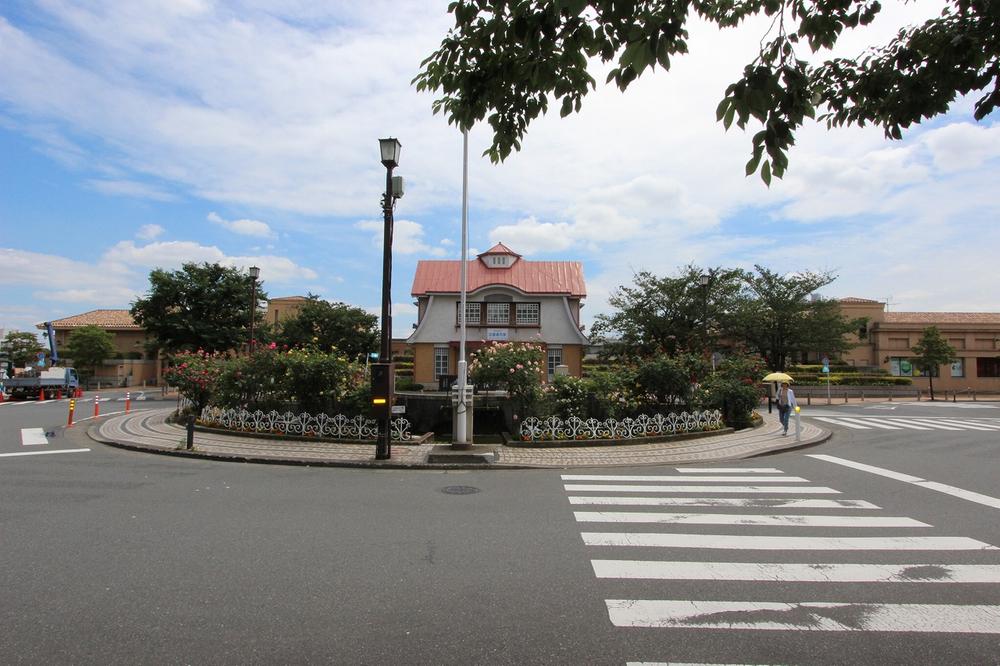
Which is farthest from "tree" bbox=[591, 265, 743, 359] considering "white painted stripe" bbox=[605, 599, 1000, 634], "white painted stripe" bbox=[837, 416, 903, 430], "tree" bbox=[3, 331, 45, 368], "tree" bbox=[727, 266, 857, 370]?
"tree" bbox=[3, 331, 45, 368]

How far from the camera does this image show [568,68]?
13.0ft

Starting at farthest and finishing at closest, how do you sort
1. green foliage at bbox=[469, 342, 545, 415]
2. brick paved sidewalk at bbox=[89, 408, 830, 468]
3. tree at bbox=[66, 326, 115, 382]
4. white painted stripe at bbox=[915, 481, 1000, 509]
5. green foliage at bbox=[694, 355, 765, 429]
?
tree at bbox=[66, 326, 115, 382], green foliage at bbox=[694, 355, 765, 429], green foliage at bbox=[469, 342, 545, 415], brick paved sidewalk at bbox=[89, 408, 830, 468], white painted stripe at bbox=[915, 481, 1000, 509]

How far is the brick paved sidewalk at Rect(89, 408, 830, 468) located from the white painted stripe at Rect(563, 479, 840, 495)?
2171mm

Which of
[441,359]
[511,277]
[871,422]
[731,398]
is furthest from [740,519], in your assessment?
[511,277]

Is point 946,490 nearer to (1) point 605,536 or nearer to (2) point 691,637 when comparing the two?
(1) point 605,536

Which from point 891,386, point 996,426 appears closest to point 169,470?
point 996,426

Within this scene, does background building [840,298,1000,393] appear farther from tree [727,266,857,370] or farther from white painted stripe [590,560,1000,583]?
white painted stripe [590,560,1000,583]

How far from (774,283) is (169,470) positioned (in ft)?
130

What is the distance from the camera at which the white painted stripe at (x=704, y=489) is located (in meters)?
8.73

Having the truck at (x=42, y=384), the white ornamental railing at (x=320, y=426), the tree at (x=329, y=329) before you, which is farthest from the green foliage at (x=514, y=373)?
the truck at (x=42, y=384)

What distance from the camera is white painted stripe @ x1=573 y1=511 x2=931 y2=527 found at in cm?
670

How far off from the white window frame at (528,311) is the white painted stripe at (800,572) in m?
28.9

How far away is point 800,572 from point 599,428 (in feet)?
30.5

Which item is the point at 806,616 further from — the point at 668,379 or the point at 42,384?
the point at 42,384
